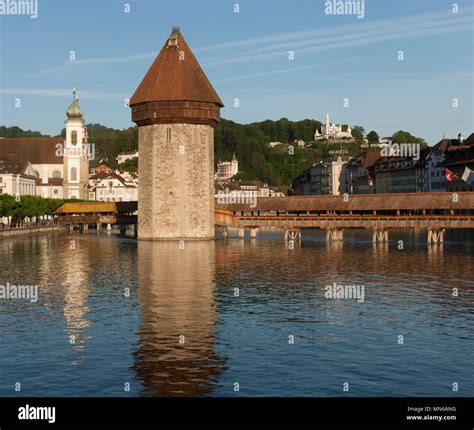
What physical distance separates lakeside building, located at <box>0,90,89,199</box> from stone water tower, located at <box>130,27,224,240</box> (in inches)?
2349

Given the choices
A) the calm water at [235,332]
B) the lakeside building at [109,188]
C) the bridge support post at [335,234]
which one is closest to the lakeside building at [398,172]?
the bridge support post at [335,234]

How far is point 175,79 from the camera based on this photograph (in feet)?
192

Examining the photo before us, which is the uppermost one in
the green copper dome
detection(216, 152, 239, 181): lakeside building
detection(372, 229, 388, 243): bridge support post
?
the green copper dome

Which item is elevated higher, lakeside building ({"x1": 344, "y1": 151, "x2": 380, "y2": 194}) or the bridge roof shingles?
lakeside building ({"x1": 344, "y1": 151, "x2": 380, "y2": 194})

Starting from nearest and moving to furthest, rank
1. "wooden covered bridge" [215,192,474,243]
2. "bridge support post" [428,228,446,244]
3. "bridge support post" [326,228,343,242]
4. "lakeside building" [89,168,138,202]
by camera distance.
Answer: "wooden covered bridge" [215,192,474,243]
"bridge support post" [428,228,446,244]
"bridge support post" [326,228,343,242]
"lakeside building" [89,168,138,202]

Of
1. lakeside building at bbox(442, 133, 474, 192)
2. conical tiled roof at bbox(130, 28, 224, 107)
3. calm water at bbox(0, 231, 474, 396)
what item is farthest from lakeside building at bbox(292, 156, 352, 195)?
calm water at bbox(0, 231, 474, 396)

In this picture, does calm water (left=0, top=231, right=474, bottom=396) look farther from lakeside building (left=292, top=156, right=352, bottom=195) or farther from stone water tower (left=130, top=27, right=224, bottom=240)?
lakeside building (left=292, top=156, right=352, bottom=195)

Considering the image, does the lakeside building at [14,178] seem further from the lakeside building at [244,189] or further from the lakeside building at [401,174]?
the lakeside building at [401,174]

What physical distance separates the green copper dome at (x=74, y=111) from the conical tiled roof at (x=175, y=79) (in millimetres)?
59597

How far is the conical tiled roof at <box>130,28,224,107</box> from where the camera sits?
58.2m

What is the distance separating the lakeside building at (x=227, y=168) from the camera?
178 m

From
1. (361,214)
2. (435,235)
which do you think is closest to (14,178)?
(361,214)
